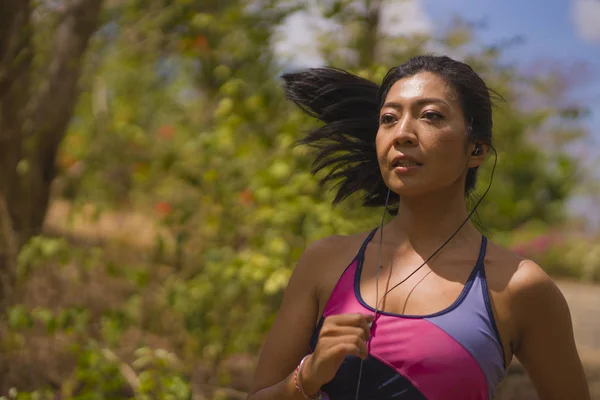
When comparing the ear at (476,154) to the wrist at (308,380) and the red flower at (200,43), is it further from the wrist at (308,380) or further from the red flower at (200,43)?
the red flower at (200,43)

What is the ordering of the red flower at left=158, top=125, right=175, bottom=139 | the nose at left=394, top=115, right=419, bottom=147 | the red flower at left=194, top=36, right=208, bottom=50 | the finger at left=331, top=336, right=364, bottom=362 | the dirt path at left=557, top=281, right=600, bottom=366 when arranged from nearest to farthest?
1. the finger at left=331, top=336, right=364, bottom=362
2. the nose at left=394, top=115, right=419, bottom=147
3. the red flower at left=194, top=36, right=208, bottom=50
4. the red flower at left=158, top=125, right=175, bottom=139
5. the dirt path at left=557, top=281, right=600, bottom=366

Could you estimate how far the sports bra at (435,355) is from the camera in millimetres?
1706

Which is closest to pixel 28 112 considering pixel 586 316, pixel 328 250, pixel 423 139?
pixel 328 250

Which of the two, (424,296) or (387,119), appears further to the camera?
(387,119)

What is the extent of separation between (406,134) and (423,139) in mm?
41

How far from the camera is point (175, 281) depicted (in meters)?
4.73

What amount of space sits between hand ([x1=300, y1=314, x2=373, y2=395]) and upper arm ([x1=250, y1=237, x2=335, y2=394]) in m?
0.23

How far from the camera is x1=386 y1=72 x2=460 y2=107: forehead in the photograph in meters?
1.86

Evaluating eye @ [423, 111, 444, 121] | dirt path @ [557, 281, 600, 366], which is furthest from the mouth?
dirt path @ [557, 281, 600, 366]

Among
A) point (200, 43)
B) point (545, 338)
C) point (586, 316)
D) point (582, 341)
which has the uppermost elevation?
point (545, 338)

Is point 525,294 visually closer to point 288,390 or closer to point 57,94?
point 288,390

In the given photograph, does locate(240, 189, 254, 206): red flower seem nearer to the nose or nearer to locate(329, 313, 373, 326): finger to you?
the nose

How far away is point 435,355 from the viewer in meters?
1.70

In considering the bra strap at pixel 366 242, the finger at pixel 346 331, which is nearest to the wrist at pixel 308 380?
the finger at pixel 346 331
